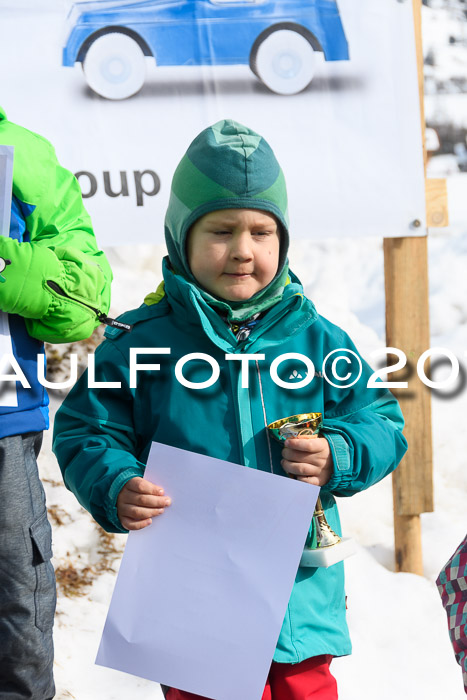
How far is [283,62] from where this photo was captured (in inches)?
142

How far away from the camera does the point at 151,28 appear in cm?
359

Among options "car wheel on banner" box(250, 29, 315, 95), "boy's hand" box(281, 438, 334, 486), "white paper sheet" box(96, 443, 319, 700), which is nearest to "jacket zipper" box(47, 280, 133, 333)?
"white paper sheet" box(96, 443, 319, 700)

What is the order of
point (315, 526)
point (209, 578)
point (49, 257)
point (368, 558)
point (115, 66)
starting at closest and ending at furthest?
point (209, 578) → point (315, 526) → point (49, 257) → point (115, 66) → point (368, 558)

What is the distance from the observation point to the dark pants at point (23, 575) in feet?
7.41

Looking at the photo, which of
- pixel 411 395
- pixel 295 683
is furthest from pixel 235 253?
pixel 411 395

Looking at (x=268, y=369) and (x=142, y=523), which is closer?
(x=142, y=523)

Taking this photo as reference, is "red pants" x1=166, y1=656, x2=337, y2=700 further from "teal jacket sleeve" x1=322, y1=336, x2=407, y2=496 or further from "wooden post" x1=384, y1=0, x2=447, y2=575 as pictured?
"wooden post" x1=384, y1=0, x2=447, y2=575

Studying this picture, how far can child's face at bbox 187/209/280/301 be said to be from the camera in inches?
77.5

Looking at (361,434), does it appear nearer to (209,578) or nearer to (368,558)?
(209,578)

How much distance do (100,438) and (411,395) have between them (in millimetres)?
2240

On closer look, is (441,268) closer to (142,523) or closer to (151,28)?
(151,28)

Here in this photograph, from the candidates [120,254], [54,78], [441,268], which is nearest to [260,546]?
[54,78]

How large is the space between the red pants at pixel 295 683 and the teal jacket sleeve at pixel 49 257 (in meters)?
0.88

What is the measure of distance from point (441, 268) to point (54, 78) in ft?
11.6
